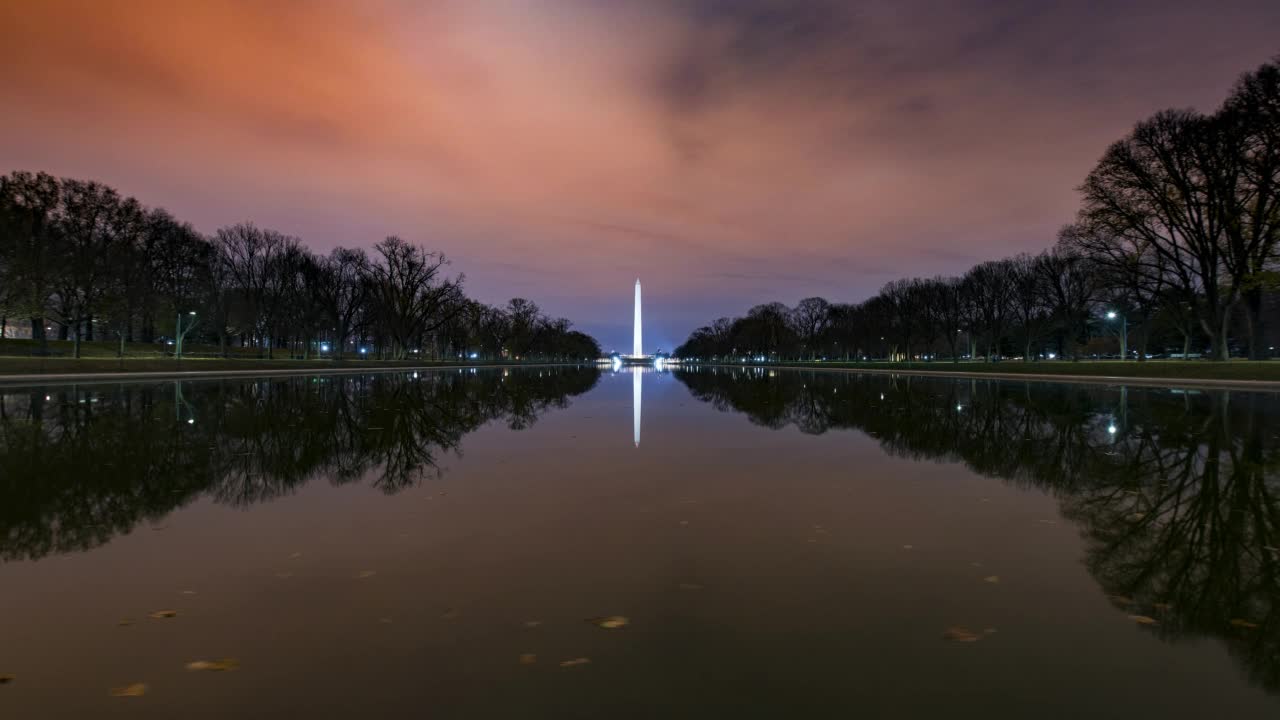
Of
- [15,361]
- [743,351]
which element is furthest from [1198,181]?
[743,351]

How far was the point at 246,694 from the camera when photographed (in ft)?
12.9

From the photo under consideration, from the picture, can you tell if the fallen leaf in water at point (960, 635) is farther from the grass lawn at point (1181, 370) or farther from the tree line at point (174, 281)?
the tree line at point (174, 281)

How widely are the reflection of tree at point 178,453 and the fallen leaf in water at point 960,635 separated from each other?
798cm

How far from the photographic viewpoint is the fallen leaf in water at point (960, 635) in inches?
182

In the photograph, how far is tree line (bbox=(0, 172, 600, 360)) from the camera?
47.4 metres

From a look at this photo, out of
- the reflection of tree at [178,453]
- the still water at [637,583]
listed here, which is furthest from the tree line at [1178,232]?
the reflection of tree at [178,453]

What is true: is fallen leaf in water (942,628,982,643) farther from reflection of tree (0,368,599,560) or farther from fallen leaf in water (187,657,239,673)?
reflection of tree (0,368,599,560)

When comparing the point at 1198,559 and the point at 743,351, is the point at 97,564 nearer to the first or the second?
the point at 1198,559

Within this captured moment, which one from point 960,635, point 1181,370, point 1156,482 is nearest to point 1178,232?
point 1181,370

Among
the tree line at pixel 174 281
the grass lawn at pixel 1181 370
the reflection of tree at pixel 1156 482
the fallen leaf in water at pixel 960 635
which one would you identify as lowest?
the fallen leaf in water at pixel 960 635

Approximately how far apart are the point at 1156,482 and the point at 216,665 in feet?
41.4

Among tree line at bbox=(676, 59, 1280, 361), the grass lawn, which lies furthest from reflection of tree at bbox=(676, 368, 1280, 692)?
tree line at bbox=(676, 59, 1280, 361)

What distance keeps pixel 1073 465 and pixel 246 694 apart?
1310 centimetres

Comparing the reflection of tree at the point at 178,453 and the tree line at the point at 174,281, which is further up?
the tree line at the point at 174,281
